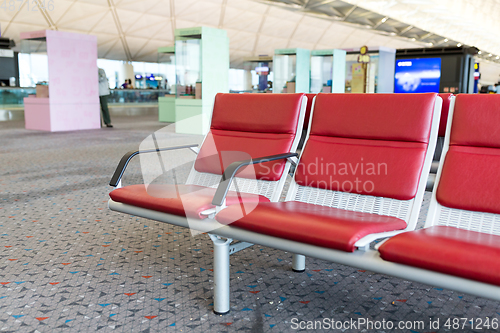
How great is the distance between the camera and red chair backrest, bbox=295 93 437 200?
2014mm

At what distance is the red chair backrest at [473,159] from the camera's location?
5.87 feet

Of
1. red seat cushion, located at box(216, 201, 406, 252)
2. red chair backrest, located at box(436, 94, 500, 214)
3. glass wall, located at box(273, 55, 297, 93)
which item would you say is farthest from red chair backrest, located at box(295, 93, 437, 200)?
glass wall, located at box(273, 55, 297, 93)

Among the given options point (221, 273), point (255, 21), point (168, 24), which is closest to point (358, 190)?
point (221, 273)

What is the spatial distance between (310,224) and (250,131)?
3.82ft

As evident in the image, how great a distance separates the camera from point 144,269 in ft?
7.80

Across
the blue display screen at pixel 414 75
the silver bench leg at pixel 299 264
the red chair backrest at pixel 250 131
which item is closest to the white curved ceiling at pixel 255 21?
the blue display screen at pixel 414 75

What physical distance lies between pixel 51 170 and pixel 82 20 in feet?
59.3

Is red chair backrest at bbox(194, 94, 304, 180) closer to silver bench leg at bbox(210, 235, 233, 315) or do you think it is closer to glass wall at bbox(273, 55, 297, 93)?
silver bench leg at bbox(210, 235, 233, 315)

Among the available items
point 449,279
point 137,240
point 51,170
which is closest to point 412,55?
point 51,170

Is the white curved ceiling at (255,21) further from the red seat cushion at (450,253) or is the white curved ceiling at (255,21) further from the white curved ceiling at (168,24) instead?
the red seat cushion at (450,253)

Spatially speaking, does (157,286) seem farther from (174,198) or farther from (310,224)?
(310,224)

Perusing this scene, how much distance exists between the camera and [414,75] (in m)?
10.6

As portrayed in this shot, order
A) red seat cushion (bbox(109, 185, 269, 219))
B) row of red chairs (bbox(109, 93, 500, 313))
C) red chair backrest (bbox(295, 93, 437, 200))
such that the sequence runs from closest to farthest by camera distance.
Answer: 1. row of red chairs (bbox(109, 93, 500, 313))
2. red seat cushion (bbox(109, 185, 269, 219))
3. red chair backrest (bbox(295, 93, 437, 200))

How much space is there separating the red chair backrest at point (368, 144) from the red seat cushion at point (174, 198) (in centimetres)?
38
